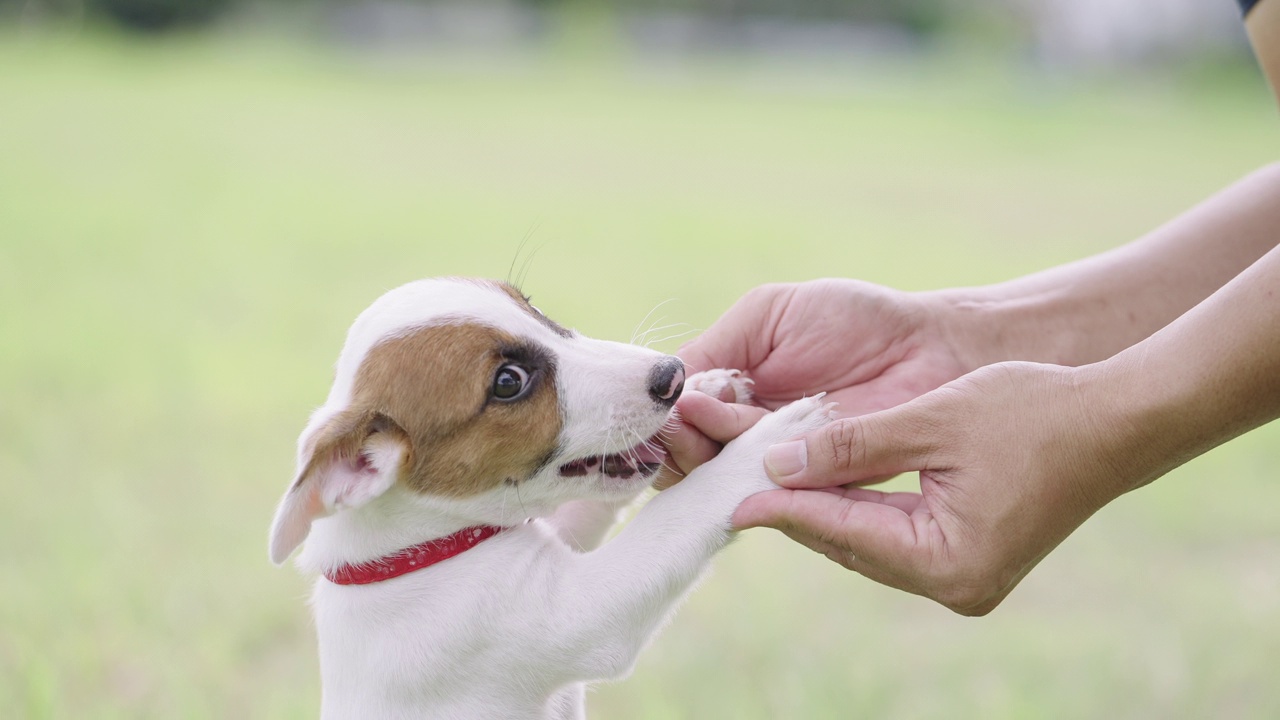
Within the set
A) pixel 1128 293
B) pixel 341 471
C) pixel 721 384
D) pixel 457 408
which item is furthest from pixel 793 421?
pixel 1128 293

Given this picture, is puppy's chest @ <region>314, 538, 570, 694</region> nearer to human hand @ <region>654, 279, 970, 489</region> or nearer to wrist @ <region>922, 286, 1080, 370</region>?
human hand @ <region>654, 279, 970, 489</region>

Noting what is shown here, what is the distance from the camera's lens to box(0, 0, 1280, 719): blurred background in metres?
4.03

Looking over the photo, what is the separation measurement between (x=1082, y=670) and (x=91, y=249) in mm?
9010

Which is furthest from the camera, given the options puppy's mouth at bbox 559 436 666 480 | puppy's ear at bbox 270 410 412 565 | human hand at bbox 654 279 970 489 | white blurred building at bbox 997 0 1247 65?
white blurred building at bbox 997 0 1247 65

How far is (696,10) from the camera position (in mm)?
46094

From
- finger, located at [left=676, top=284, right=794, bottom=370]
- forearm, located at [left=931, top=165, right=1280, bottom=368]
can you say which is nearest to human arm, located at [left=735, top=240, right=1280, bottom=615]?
finger, located at [left=676, top=284, right=794, bottom=370]

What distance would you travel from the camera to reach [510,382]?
262 centimetres

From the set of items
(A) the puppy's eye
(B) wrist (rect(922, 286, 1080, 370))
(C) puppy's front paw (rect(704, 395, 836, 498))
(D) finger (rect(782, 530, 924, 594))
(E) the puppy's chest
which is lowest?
(E) the puppy's chest

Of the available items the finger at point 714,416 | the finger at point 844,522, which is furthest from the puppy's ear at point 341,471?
the finger at point 844,522

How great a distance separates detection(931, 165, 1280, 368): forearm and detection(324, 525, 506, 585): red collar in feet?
5.05

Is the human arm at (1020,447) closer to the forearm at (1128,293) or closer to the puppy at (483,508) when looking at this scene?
the puppy at (483,508)

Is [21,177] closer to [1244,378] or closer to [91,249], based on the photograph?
[91,249]

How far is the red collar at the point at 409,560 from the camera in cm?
257

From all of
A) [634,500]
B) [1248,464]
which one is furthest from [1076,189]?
[634,500]
